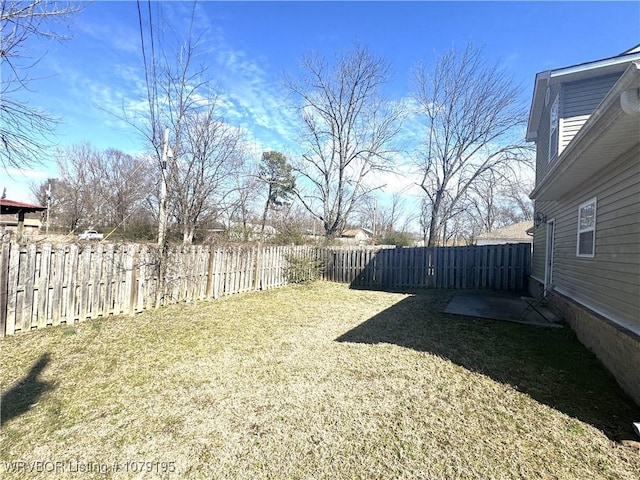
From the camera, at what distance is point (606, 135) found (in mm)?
3057

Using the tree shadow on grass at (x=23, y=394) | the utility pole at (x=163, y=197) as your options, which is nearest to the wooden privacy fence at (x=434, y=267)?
the utility pole at (x=163, y=197)

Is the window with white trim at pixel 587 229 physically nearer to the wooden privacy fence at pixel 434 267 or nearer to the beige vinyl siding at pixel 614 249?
the beige vinyl siding at pixel 614 249

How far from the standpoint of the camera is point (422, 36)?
12.0 meters

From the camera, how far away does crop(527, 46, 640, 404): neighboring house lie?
9.73 feet

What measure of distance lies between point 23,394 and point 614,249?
669 cm

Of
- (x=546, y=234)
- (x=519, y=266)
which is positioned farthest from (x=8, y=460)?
(x=519, y=266)

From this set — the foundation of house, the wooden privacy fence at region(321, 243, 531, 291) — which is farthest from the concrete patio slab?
the wooden privacy fence at region(321, 243, 531, 291)

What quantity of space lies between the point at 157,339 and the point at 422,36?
44.9 ft

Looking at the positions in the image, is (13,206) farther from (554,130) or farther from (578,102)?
(578,102)

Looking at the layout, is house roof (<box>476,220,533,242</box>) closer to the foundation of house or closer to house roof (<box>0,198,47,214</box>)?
the foundation of house

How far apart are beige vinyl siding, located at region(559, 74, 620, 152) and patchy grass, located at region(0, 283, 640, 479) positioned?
470cm

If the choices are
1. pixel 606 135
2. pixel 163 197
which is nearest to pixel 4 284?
pixel 163 197

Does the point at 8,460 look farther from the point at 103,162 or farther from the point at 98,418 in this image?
the point at 103,162

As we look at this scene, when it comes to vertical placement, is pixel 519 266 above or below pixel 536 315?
above
